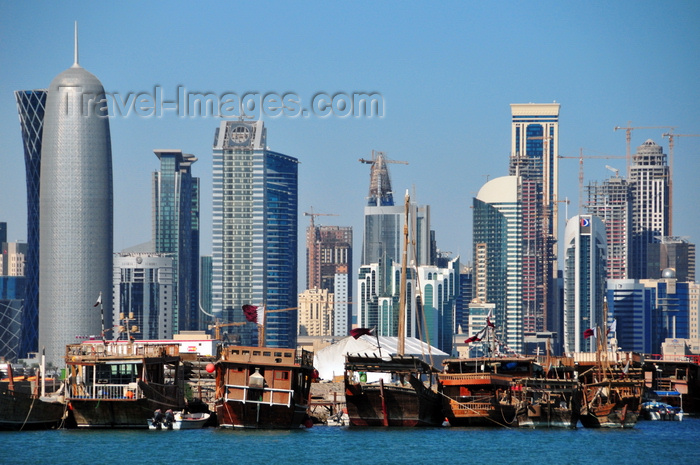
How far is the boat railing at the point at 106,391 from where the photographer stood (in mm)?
89125

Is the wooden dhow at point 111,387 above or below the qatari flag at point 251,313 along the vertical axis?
below

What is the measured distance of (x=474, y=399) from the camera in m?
96.9

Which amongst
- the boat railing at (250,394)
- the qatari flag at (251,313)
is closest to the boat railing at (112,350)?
the qatari flag at (251,313)

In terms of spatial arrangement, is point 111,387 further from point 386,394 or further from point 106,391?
point 386,394

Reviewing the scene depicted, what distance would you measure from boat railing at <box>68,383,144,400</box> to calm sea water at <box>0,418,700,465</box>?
99.3 inches

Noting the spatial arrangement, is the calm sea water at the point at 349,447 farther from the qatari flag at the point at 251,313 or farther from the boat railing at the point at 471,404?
Answer: the qatari flag at the point at 251,313

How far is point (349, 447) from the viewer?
83.4 metres

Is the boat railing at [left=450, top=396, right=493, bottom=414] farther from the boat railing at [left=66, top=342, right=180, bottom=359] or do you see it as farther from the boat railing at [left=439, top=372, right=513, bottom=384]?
the boat railing at [left=66, top=342, right=180, bottom=359]

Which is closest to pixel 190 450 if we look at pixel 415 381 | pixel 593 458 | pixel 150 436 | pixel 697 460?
pixel 150 436

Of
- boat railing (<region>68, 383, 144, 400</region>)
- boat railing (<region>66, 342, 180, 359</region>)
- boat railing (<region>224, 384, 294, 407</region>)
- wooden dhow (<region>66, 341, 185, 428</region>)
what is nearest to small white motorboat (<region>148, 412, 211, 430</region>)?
wooden dhow (<region>66, 341, 185, 428</region>)

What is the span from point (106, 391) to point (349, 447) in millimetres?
18256

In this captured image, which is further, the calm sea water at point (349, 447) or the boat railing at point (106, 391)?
the boat railing at point (106, 391)

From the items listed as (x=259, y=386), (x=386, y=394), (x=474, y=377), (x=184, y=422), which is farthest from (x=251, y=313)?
(x=474, y=377)

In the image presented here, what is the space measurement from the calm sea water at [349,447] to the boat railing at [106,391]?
2523 millimetres
